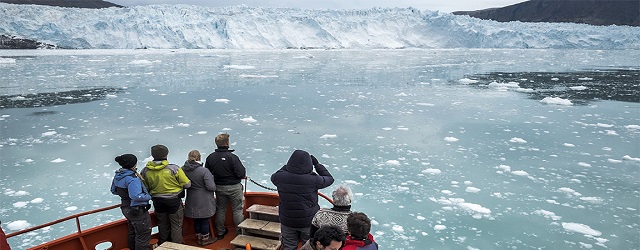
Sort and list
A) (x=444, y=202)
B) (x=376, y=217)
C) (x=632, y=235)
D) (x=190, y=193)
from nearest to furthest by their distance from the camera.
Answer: (x=190, y=193) → (x=632, y=235) → (x=376, y=217) → (x=444, y=202)

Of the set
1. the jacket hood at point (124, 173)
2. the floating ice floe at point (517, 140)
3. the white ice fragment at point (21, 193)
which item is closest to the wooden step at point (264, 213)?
the jacket hood at point (124, 173)

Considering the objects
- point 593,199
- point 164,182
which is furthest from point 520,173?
point 164,182

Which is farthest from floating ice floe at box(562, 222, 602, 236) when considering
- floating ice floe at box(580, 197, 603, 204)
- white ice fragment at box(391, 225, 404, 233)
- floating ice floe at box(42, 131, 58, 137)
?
floating ice floe at box(42, 131, 58, 137)

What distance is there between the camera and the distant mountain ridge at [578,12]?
108025 millimetres

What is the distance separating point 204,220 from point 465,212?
363 centimetres

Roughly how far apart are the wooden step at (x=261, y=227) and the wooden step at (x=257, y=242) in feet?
0.24

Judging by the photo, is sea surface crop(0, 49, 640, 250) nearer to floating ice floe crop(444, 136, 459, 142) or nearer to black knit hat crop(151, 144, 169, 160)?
floating ice floe crop(444, 136, 459, 142)

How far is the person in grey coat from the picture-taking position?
150 inches

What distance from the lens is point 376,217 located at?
5656 mm

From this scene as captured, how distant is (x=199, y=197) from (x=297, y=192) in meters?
1.26

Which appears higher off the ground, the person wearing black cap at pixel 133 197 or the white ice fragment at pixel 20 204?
the person wearing black cap at pixel 133 197

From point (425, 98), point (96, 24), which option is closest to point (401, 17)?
point (96, 24)

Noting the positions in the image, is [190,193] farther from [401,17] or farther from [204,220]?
[401,17]

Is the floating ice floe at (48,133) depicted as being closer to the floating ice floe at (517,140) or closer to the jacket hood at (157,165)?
the jacket hood at (157,165)
